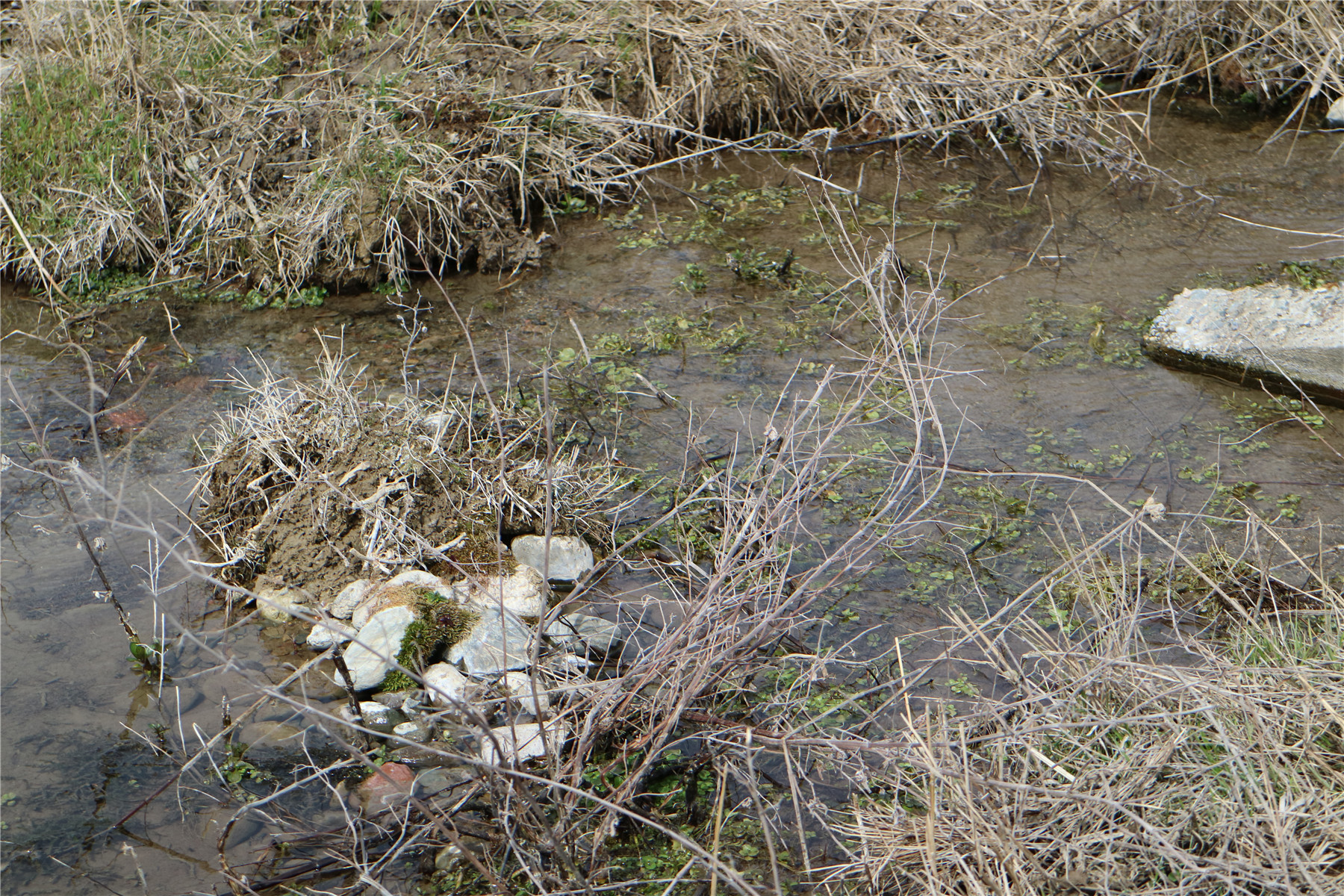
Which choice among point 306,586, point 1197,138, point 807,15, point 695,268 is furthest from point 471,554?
point 1197,138

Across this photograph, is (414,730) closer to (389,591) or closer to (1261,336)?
(389,591)

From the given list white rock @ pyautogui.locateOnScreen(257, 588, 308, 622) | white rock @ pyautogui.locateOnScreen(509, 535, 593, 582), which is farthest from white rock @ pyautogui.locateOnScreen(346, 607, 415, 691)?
white rock @ pyautogui.locateOnScreen(509, 535, 593, 582)

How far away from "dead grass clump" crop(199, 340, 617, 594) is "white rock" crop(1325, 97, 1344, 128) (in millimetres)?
5479

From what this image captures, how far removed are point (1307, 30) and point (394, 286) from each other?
5.60 metres

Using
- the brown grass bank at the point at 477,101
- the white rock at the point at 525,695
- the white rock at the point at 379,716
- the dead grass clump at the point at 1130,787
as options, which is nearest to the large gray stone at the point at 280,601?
the white rock at the point at 379,716

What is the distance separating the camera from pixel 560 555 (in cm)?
339

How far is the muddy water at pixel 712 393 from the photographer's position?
285 cm

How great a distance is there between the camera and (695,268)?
17.8ft

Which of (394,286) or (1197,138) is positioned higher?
(1197,138)

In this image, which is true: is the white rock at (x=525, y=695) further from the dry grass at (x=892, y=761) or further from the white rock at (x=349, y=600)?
the white rock at (x=349, y=600)

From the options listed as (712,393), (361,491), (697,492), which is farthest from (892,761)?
(712,393)

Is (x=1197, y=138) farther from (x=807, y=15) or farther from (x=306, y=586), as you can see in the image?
(x=306, y=586)

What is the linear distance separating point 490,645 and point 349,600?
59 centimetres

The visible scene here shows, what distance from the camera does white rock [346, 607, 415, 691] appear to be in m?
3.00
